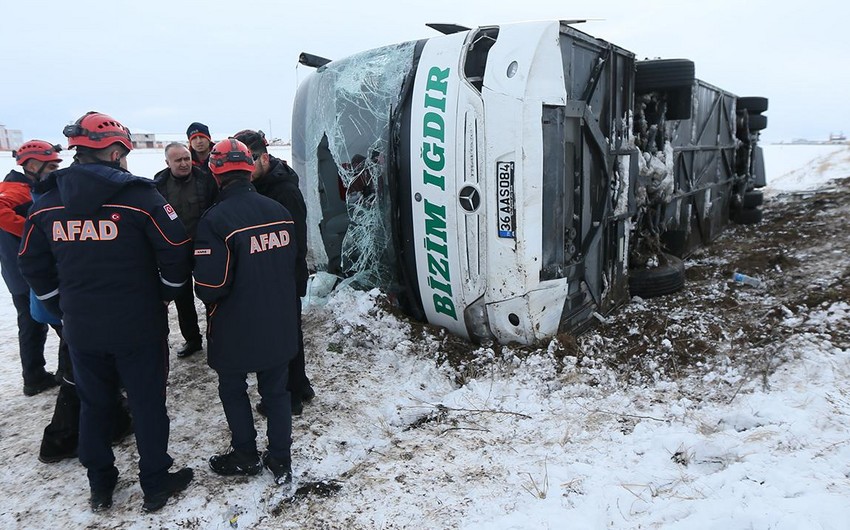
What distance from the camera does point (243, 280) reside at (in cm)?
262

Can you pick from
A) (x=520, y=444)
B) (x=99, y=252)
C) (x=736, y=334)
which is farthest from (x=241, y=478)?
(x=736, y=334)

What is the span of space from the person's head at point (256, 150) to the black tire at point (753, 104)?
9.71 m

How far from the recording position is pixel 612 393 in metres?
3.50

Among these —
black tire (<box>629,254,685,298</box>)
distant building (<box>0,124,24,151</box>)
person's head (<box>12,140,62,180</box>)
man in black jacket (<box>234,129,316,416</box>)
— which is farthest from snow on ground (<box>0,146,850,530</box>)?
distant building (<box>0,124,24,151</box>)

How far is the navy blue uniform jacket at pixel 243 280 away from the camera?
258 centimetres

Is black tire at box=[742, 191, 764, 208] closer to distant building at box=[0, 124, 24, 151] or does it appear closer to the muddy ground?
the muddy ground

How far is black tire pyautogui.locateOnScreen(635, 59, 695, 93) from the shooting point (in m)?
5.34

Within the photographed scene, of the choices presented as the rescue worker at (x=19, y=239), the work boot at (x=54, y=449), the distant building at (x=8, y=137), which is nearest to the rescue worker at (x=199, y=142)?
the rescue worker at (x=19, y=239)

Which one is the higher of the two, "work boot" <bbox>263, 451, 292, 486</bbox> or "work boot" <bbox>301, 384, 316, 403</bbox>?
"work boot" <bbox>301, 384, 316, 403</bbox>

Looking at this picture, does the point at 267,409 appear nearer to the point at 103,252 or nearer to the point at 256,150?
the point at 103,252

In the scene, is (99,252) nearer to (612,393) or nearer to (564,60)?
(612,393)

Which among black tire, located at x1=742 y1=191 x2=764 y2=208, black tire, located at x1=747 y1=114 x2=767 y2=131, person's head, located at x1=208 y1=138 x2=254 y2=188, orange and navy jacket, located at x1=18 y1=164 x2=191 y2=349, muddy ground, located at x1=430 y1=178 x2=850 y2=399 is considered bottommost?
muddy ground, located at x1=430 y1=178 x2=850 y2=399

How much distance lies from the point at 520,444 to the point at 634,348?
165 cm

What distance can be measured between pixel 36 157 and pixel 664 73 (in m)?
5.57
